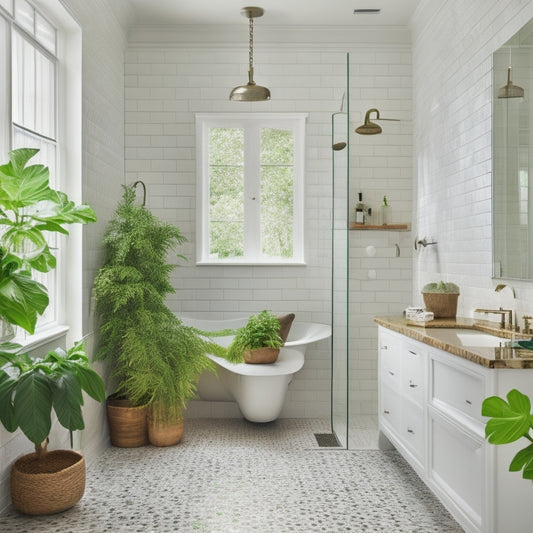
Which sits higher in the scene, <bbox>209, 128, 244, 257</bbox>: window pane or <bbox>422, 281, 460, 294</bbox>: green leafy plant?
<bbox>209, 128, 244, 257</bbox>: window pane

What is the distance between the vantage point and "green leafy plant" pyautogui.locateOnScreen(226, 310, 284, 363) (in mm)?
4301

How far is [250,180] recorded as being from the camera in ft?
16.8

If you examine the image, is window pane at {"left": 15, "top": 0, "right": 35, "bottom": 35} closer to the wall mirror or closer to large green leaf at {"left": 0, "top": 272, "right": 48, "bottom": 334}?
large green leaf at {"left": 0, "top": 272, "right": 48, "bottom": 334}

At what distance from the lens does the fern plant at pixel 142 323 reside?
3873mm

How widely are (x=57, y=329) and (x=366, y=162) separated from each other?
296 cm

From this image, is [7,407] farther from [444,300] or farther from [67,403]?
[444,300]

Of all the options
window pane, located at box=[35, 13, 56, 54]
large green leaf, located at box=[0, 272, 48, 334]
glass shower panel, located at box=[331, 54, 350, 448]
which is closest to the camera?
large green leaf, located at box=[0, 272, 48, 334]

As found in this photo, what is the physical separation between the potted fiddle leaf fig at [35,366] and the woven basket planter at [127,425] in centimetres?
95

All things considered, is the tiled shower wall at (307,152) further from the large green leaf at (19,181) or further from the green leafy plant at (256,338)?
the large green leaf at (19,181)

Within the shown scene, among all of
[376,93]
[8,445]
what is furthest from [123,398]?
[376,93]

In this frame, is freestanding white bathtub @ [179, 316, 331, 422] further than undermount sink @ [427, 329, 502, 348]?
Yes

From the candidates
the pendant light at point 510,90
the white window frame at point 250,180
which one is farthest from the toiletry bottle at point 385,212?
the pendant light at point 510,90

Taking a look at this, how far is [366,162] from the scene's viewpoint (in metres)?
5.04

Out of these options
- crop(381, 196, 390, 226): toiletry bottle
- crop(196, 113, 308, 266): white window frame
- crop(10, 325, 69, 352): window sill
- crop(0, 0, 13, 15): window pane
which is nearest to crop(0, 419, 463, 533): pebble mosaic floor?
crop(10, 325, 69, 352): window sill
